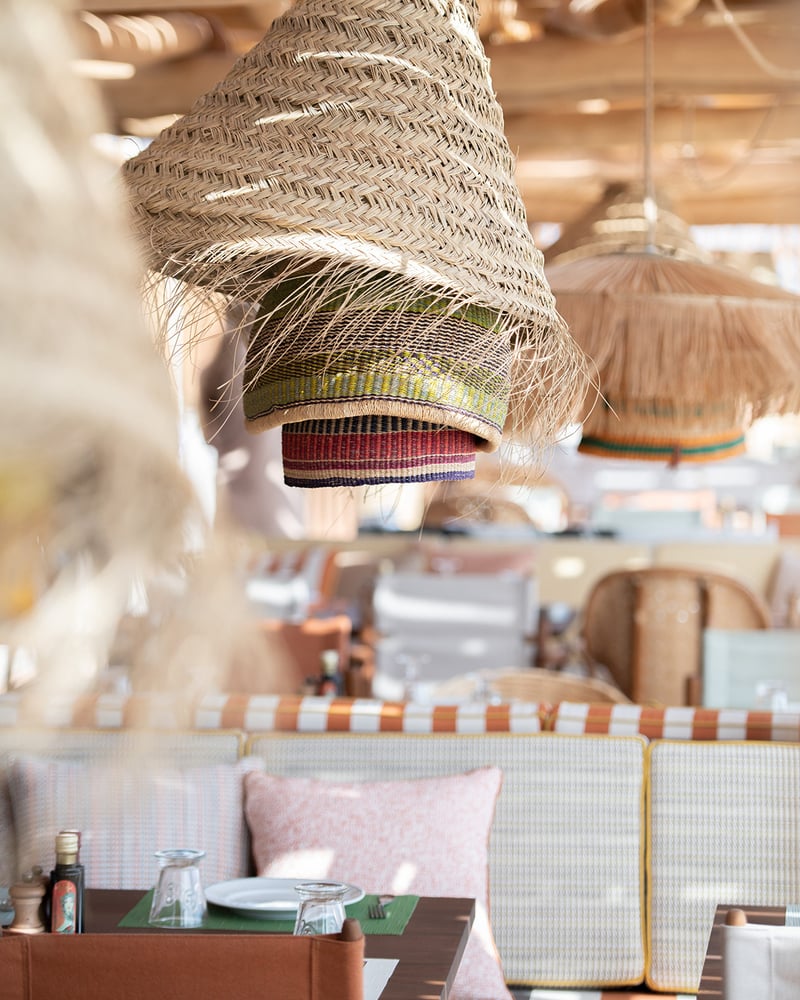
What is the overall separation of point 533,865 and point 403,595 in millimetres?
2702

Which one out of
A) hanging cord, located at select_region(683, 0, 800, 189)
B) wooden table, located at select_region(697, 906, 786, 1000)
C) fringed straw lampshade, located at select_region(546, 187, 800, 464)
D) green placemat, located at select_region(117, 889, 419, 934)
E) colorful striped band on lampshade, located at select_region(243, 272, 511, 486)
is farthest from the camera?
hanging cord, located at select_region(683, 0, 800, 189)

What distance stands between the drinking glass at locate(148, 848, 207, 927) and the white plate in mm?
67

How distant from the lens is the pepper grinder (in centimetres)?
202

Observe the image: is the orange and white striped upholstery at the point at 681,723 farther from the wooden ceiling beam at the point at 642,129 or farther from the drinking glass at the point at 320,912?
the wooden ceiling beam at the point at 642,129

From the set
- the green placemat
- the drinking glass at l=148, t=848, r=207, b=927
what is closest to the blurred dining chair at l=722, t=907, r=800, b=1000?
the green placemat

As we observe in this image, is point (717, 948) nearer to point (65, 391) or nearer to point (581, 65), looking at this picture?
point (65, 391)

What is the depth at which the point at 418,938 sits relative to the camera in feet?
6.82

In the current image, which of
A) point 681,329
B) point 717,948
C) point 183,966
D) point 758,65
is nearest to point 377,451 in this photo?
point 183,966

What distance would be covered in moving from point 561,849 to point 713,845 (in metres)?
0.32

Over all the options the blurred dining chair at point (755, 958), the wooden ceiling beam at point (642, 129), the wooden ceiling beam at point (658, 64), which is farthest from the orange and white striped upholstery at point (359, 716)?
the wooden ceiling beam at point (642, 129)

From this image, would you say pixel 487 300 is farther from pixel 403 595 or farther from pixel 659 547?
pixel 659 547

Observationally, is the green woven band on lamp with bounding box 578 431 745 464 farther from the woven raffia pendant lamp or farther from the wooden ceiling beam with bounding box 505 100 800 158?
the wooden ceiling beam with bounding box 505 100 800 158

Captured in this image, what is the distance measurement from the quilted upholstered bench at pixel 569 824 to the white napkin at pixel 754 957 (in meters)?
1.18

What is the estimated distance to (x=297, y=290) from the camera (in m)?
1.30
